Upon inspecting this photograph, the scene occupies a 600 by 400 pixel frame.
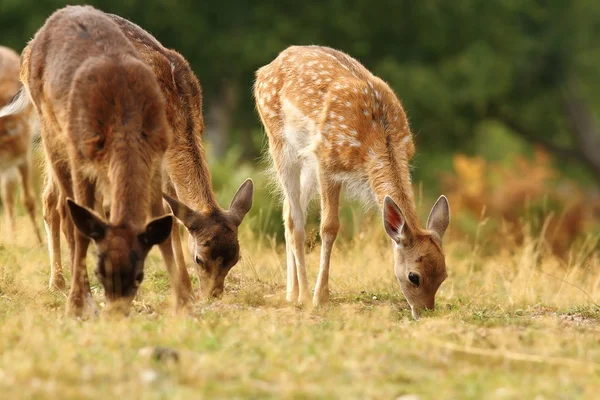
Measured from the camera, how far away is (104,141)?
24.4 ft

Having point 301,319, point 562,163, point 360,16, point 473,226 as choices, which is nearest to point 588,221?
point 473,226

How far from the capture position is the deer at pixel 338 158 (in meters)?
8.77

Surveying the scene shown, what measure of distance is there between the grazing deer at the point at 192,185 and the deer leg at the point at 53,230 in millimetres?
969

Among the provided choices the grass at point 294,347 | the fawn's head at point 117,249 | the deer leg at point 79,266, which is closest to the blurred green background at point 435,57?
the grass at point 294,347

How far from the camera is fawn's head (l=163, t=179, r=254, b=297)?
8375 mm

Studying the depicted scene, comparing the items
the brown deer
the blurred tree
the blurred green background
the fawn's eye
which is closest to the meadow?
the fawn's eye

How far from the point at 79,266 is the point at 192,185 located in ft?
4.55

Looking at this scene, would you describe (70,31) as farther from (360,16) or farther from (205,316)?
(360,16)

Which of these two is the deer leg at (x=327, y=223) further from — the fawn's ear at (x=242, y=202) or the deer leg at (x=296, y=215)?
the fawn's ear at (x=242, y=202)

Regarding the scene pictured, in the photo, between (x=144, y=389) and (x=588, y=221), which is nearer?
(x=144, y=389)

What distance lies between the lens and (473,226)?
618 inches

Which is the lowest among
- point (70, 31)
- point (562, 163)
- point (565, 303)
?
point (562, 163)

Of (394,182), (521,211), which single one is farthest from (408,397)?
(521,211)

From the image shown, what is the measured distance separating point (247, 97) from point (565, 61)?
32.6ft
